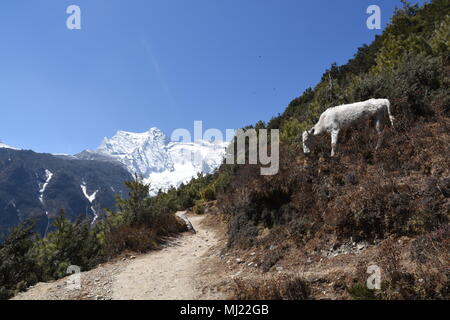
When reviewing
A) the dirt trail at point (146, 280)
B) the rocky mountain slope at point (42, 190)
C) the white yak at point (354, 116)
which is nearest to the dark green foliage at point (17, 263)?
the dirt trail at point (146, 280)

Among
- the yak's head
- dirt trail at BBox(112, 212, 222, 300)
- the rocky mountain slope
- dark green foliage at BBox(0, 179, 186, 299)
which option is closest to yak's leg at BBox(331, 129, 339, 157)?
the yak's head

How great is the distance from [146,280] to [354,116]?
785 centimetres

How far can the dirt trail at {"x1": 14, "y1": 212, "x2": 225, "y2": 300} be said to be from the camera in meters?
5.45

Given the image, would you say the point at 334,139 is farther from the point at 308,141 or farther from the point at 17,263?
the point at 17,263

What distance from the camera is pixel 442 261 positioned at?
3.60 metres

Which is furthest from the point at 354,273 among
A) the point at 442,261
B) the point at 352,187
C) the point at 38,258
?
the point at 38,258

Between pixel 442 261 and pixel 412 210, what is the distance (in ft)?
5.00

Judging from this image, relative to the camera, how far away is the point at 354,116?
323 inches

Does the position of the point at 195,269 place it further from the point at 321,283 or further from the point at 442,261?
the point at 442,261

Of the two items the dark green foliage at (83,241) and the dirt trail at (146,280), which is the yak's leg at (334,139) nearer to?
the dirt trail at (146,280)

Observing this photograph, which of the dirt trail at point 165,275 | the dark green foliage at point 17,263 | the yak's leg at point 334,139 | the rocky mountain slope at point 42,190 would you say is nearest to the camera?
the dirt trail at point 165,275

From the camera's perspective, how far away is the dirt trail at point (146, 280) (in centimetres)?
545

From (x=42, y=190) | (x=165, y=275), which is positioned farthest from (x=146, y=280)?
(x=42, y=190)

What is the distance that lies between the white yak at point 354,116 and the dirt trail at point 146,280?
542 cm
